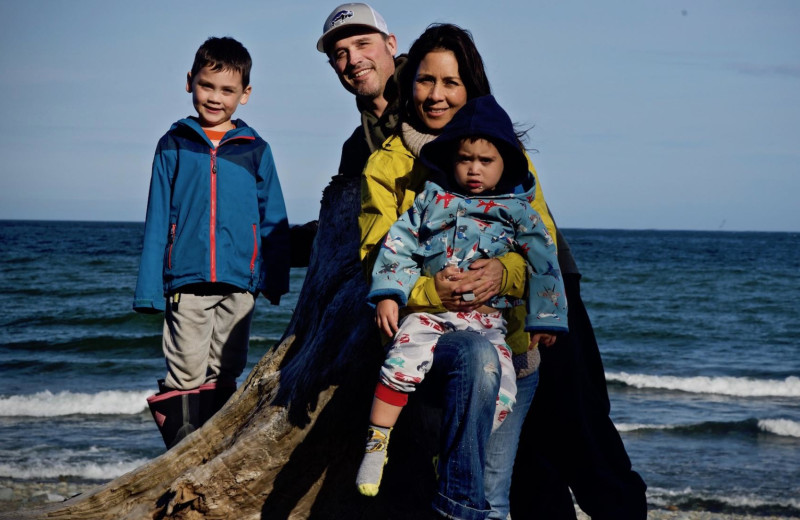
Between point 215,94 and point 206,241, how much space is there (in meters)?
0.75

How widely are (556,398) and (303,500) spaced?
1.26m

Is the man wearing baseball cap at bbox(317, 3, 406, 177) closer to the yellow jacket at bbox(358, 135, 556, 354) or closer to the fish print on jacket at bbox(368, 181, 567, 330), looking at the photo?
the yellow jacket at bbox(358, 135, 556, 354)

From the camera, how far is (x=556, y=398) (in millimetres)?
3770

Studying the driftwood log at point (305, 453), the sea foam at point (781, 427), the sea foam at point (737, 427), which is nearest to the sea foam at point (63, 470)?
the driftwood log at point (305, 453)

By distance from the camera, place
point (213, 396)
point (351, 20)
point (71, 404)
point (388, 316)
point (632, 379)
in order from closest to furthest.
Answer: point (388, 316) → point (351, 20) → point (213, 396) → point (71, 404) → point (632, 379)

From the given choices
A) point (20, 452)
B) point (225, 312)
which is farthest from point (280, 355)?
point (20, 452)

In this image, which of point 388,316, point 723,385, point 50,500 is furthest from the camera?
point 723,385

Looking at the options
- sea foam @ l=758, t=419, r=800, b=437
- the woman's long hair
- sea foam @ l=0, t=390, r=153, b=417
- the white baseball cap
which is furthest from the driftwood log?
sea foam @ l=758, t=419, r=800, b=437

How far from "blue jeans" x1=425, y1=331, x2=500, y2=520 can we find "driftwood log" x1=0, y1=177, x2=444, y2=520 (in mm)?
787

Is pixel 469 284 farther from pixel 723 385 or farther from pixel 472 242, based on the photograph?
pixel 723 385

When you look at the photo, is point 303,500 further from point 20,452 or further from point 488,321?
point 20,452

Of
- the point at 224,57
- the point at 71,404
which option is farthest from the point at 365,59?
the point at 71,404

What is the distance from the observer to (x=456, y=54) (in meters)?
3.37

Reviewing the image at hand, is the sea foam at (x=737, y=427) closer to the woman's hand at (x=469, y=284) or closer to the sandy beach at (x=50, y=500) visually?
the sandy beach at (x=50, y=500)
